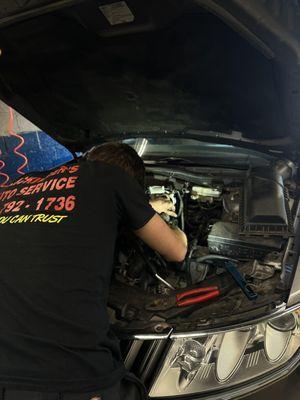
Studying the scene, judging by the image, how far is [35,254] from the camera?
1004 mm

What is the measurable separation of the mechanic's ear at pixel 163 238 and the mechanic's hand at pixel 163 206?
0.36 meters

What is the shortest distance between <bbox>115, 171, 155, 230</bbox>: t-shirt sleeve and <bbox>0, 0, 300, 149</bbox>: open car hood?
505 mm

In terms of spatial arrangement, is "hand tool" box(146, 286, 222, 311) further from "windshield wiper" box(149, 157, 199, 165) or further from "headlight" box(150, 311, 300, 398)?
"windshield wiper" box(149, 157, 199, 165)

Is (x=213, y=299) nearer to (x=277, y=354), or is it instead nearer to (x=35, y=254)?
(x=277, y=354)

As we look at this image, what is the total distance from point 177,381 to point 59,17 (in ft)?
4.05

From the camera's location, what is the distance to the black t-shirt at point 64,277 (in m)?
0.89

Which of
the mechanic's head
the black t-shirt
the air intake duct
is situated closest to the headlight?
the black t-shirt

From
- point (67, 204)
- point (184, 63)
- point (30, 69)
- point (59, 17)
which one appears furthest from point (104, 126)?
point (67, 204)

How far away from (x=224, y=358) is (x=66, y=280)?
0.59 metres

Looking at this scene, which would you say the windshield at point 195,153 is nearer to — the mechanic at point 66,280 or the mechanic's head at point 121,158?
the mechanic's head at point 121,158

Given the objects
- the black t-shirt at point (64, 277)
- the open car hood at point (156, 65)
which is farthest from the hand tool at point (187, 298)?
the open car hood at point (156, 65)

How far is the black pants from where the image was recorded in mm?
859

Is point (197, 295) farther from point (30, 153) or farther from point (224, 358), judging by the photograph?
point (30, 153)

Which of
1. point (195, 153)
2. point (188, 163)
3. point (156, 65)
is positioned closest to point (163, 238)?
point (156, 65)
